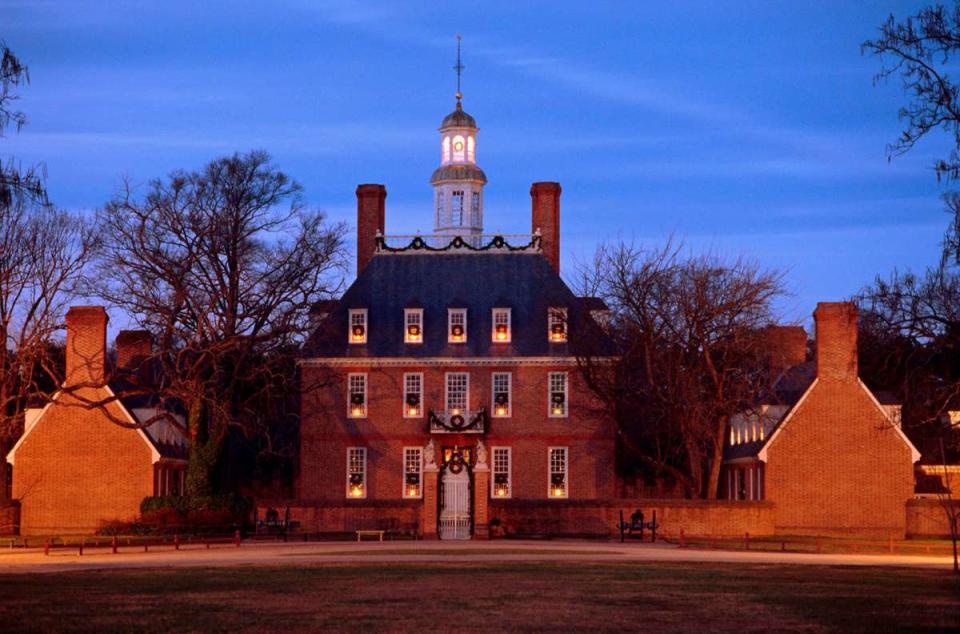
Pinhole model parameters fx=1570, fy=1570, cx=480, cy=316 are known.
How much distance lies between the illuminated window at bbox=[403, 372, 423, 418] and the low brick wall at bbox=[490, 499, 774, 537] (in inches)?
400

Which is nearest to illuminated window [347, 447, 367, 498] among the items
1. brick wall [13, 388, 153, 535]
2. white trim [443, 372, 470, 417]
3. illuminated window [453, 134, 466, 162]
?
white trim [443, 372, 470, 417]

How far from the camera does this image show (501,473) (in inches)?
2501

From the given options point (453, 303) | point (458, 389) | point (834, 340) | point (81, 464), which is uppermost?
point (453, 303)

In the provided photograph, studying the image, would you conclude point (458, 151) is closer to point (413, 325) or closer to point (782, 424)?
point (413, 325)

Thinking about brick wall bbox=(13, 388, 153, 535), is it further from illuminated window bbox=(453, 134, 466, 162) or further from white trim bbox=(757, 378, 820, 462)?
illuminated window bbox=(453, 134, 466, 162)

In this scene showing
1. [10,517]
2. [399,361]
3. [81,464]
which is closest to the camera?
[10,517]

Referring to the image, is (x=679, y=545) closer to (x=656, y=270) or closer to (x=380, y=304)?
(x=656, y=270)

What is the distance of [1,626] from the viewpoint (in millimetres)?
22562

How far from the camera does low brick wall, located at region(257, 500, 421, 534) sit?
54.8m

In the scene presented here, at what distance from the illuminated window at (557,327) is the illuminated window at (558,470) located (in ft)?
14.8

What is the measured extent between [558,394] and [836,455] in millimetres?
12312

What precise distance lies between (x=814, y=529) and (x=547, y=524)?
31.8 ft

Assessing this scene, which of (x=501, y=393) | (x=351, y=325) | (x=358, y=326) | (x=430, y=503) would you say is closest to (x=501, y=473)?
(x=501, y=393)

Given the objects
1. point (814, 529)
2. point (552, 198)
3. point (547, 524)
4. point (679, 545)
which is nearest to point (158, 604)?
point (679, 545)
